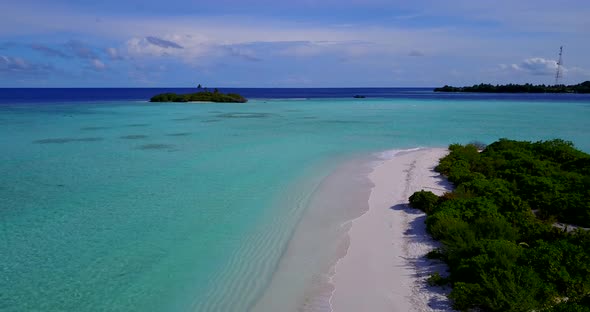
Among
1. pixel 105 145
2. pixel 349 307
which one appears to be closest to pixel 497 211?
pixel 349 307

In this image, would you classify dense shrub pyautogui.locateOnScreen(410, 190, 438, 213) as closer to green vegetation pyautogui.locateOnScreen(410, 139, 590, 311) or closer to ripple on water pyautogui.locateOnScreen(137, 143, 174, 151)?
green vegetation pyautogui.locateOnScreen(410, 139, 590, 311)

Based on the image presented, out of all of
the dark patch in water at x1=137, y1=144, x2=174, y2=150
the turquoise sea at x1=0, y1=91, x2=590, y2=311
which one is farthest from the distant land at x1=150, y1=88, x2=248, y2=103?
the dark patch in water at x1=137, y1=144, x2=174, y2=150

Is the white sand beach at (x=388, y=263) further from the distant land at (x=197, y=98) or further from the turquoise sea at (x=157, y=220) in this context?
the distant land at (x=197, y=98)

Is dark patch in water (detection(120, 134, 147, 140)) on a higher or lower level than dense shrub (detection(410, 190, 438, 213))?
higher

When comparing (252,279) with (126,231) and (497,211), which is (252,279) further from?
(497,211)

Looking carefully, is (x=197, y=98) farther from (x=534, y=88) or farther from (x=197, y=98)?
(x=534, y=88)

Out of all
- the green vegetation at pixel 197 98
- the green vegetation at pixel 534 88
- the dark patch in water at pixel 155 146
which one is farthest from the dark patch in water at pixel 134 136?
the green vegetation at pixel 534 88

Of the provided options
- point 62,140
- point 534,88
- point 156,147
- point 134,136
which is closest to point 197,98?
point 134,136

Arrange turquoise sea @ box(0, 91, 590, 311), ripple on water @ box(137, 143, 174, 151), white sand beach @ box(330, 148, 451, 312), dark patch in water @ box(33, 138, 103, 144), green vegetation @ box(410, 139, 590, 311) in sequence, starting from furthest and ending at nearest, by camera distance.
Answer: dark patch in water @ box(33, 138, 103, 144) → ripple on water @ box(137, 143, 174, 151) → turquoise sea @ box(0, 91, 590, 311) → white sand beach @ box(330, 148, 451, 312) → green vegetation @ box(410, 139, 590, 311)
